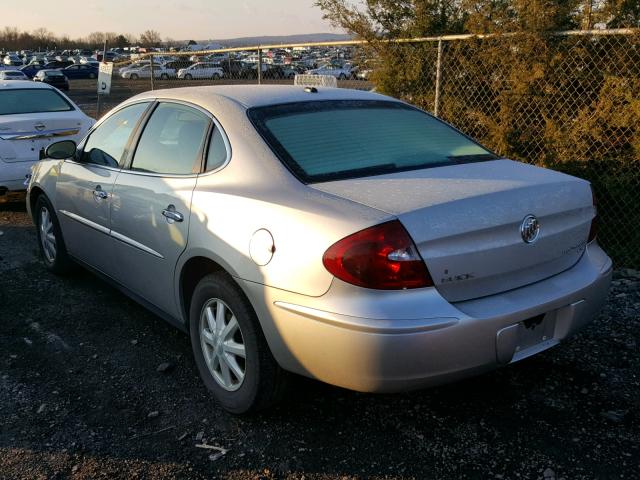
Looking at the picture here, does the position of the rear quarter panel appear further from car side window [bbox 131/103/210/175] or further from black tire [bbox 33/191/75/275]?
black tire [bbox 33/191/75/275]

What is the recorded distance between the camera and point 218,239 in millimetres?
3010

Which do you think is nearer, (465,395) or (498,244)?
(498,244)

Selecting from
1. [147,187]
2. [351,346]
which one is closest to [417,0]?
[147,187]

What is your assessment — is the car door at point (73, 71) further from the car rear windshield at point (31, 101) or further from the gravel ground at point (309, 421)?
the gravel ground at point (309, 421)

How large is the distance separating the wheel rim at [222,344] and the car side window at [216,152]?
70 cm

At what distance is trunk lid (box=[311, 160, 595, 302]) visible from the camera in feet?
8.40

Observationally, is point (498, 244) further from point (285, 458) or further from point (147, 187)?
point (147, 187)

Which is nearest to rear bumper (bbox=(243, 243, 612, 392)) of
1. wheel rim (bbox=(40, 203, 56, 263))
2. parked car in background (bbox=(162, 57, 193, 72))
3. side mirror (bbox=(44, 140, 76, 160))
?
side mirror (bbox=(44, 140, 76, 160))

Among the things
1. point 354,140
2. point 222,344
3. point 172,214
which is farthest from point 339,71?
point 222,344

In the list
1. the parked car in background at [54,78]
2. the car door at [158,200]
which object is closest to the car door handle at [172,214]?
the car door at [158,200]

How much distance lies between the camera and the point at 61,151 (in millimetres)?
4801

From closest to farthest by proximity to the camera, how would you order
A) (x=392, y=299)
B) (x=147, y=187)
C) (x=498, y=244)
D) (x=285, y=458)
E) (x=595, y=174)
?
(x=392, y=299), (x=498, y=244), (x=285, y=458), (x=147, y=187), (x=595, y=174)

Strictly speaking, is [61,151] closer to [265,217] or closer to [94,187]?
[94,187]

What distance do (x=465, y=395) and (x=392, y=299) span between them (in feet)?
3.70
